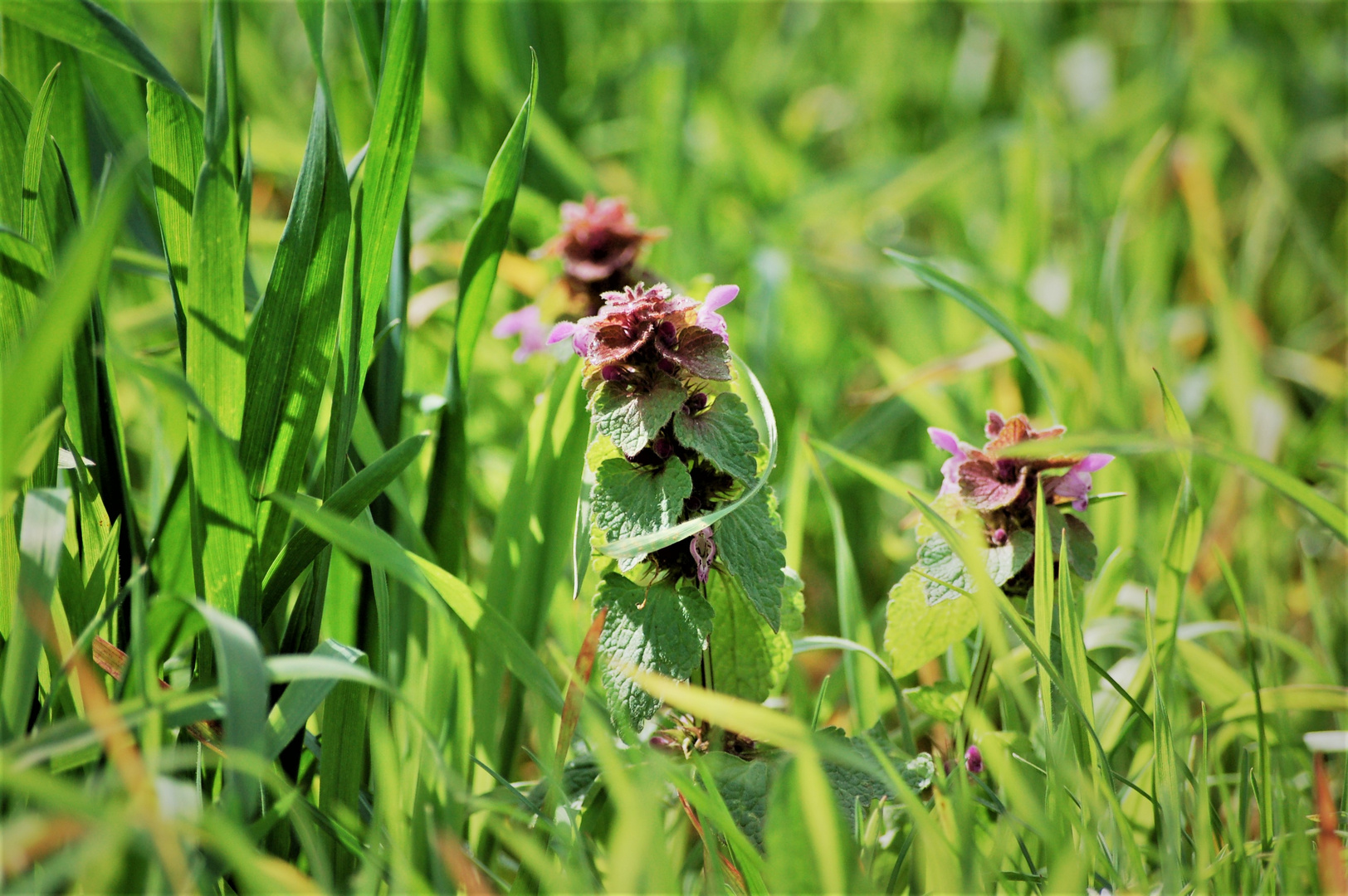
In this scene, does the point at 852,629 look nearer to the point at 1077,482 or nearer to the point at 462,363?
the point at 1077,482

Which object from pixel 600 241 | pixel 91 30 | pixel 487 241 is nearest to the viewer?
pixel 91 30

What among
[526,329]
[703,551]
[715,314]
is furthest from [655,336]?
[526,329]

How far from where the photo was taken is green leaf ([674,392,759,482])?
0.73m

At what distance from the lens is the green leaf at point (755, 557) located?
731 mm

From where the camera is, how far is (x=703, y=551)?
78 cm

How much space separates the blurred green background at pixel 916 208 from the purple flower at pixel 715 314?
355 millimetres

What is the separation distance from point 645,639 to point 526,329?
0.68 meters

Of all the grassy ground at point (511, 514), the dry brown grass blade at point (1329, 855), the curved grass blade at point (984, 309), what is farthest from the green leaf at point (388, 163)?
the dry brown grass blade at point (1329, 855)

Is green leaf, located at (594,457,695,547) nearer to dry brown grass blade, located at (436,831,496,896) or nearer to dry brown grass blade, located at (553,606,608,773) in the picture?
dry brown grass blade, located at (553,606,608,773)

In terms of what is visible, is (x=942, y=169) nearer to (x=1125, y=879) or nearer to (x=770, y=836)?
(x=1125, y=879)

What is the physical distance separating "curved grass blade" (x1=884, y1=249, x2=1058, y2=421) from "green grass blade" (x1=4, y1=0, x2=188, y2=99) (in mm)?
680

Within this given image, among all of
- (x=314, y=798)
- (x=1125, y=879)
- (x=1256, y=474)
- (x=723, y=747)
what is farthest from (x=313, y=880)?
(x=1256, y=474)

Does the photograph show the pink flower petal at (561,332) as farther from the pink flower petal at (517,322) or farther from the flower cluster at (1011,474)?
the pink flower petal at (517,322)

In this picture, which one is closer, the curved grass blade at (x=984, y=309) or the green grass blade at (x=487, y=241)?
the green grass blade at (x=487, y=241)
